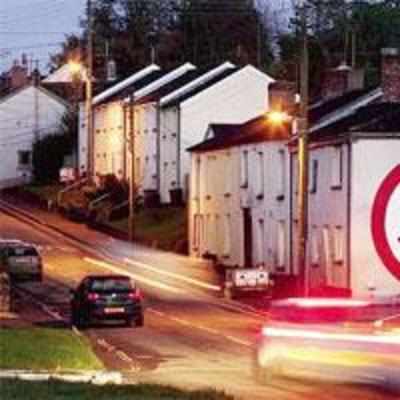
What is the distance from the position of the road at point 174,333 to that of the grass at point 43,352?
81 cm

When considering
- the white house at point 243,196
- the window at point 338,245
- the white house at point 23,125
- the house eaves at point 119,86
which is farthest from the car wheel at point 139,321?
the white house at point 23,125

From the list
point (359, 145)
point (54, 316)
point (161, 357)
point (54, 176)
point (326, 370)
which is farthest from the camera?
point (54, 176)

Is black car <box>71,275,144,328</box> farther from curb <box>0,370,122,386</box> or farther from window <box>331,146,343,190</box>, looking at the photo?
curb <box>0,370,122,386</box>

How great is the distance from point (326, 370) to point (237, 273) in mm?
37191

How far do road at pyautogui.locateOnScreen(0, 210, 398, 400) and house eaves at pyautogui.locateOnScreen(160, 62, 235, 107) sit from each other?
44.9ft

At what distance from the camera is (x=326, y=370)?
20.2 metres

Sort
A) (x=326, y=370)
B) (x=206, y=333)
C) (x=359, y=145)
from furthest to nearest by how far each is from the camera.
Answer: (x=359, y=145)
(x=206, y=333)
(x=326, y=370)

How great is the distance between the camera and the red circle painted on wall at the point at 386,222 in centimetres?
1340

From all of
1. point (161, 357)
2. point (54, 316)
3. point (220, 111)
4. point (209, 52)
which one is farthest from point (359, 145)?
point (209, 52)

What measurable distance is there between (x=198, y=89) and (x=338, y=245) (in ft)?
123

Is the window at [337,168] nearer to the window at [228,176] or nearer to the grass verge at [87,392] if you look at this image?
the window at [228,176]

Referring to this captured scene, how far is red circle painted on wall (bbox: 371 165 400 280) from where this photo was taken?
13.4m

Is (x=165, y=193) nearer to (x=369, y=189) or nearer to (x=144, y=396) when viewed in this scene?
(x=369, y=189)

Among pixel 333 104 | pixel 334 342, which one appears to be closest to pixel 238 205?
pixel 333 104
